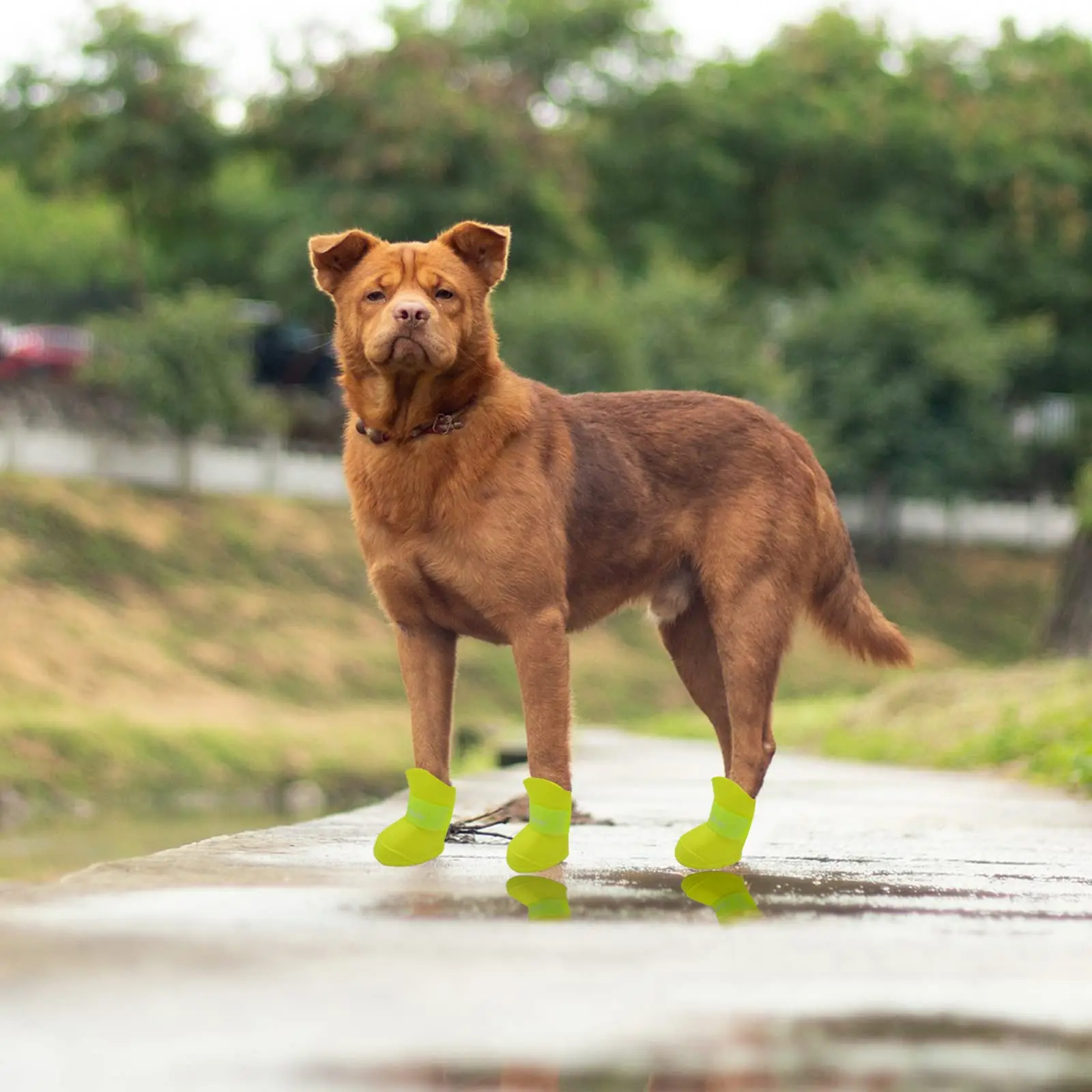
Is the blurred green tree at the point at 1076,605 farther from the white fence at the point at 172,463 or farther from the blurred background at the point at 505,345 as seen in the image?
the white fence at the point at 172,463

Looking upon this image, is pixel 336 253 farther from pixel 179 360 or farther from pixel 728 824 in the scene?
pixel 179 360

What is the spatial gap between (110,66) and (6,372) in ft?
23.4

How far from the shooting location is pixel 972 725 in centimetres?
1650

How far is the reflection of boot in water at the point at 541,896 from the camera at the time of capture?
211 inches

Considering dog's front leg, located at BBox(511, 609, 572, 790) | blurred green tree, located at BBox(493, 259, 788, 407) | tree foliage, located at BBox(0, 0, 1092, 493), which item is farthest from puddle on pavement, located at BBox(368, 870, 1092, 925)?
tree foliage, located at BBox(0, 0, 1092, 493)

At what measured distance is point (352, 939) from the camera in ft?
15.9

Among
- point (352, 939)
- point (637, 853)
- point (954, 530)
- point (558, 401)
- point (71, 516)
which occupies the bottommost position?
point (954, 530)

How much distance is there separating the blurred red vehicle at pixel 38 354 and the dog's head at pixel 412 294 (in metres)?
33.3

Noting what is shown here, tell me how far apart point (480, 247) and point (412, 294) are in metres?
0.44

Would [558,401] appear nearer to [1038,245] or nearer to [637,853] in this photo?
[637,853]

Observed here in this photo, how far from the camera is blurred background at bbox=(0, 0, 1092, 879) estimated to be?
84.9 feet

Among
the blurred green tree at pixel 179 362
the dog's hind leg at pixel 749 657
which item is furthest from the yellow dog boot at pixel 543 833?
the blurred green tree at pixel 179 362

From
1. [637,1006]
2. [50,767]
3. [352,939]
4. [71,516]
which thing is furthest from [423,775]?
[71,516]

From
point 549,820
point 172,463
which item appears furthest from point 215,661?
point 549,820
